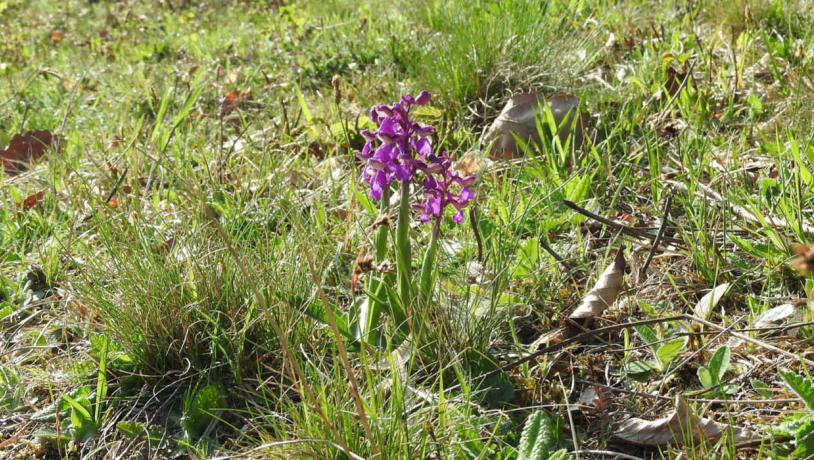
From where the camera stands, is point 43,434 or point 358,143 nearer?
point 43,434

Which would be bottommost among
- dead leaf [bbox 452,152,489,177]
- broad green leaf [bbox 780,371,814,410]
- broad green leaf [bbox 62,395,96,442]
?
Answer: broad green leaf [bbox 62,395,96,442]

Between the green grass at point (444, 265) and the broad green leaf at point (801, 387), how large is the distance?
0.11 feet

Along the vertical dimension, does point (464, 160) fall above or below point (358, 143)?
above

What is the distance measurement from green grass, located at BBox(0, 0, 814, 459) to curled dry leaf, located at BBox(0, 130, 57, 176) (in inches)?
5.2

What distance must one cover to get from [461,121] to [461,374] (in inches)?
57.3

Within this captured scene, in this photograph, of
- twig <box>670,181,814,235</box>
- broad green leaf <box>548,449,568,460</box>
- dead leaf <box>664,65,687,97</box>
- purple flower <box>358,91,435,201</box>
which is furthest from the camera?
dead leaf <box>664,65,687,97</box>

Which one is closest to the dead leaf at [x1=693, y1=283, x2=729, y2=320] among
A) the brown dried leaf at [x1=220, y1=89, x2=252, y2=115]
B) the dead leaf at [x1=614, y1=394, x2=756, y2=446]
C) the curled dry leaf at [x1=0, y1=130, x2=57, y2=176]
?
the dead leaf at [x1=614, y1=394, x2=756, y2=446]

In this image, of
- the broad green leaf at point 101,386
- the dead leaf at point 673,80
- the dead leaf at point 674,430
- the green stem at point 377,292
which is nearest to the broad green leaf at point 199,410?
the broad green leaf at point 101,386

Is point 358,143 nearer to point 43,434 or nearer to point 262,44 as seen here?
point 43,434

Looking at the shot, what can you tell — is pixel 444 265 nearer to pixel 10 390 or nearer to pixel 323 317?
pixel 323 317

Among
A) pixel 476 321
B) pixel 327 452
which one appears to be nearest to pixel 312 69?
pixel 476 321

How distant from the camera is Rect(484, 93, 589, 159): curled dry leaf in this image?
8.40ft

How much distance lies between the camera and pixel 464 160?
7.47 ft

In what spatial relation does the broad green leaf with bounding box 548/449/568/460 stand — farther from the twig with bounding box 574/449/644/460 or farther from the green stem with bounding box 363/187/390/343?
the green stem with bounding box 363/187/390/343
